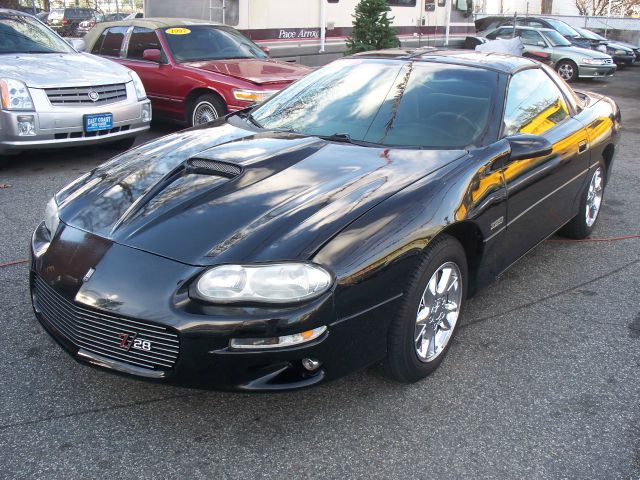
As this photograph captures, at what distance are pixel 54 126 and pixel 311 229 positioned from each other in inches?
176

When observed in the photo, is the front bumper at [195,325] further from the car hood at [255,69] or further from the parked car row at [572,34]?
the parked car row at [572,34]

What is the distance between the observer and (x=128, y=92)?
6.87 metres

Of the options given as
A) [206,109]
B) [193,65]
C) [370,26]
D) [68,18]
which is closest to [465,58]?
[206,109]

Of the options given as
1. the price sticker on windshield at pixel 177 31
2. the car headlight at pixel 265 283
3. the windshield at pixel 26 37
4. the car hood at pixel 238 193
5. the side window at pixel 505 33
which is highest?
the side window at pixel 505 33

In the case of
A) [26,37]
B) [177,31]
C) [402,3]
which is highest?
[402,3]

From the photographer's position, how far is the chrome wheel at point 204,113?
305 inches

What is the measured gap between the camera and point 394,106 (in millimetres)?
3650

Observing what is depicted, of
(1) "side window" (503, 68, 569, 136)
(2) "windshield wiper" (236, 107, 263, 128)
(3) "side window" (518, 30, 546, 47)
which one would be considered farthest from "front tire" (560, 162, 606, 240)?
(3) "side window" (518, 30, 546, 47)

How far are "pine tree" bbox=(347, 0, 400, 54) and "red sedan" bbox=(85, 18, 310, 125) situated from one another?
3852mm

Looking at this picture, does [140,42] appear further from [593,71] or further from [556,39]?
[556,39]

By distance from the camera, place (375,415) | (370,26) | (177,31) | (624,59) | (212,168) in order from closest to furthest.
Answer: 1. (375,415)
2. (212,168)
3. (177,31)
4. (370,26)
5. (624,59)

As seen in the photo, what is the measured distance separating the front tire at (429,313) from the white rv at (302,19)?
320 inches

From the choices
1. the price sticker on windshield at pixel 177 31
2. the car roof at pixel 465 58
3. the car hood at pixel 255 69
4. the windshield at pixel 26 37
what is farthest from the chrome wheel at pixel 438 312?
the price sticker on windshield at pixel 177 31

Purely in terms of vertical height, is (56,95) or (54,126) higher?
(56,95)
